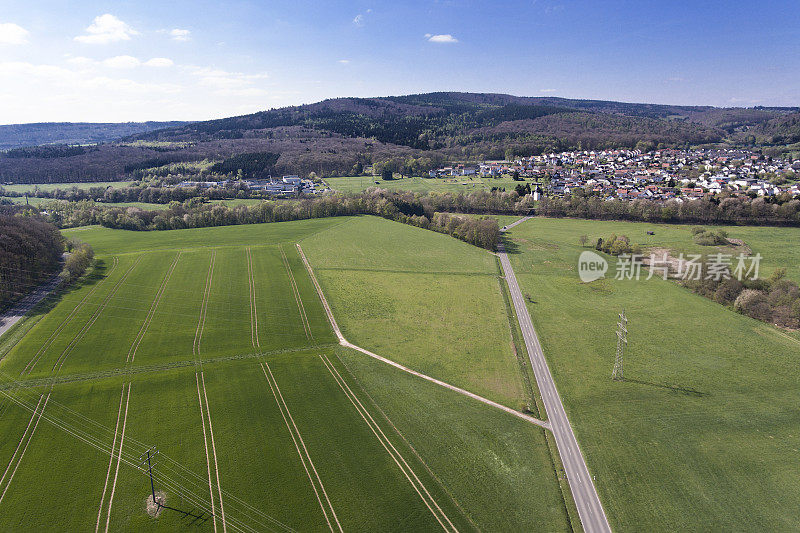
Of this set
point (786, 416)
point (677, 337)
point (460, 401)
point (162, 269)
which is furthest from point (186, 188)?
point (786, 416)

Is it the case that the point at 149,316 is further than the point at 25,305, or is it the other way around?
the point at 25,305

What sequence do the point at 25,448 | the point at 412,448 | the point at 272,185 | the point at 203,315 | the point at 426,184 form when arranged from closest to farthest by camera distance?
the point at 25,448, the point at 412,448, the point at 203,315, the point at 272,185, the point at 426,184

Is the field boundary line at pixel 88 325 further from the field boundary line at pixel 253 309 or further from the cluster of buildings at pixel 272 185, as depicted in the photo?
the cluster of buildings at pixel 272 185

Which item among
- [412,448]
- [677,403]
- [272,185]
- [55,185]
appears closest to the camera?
[412,448]

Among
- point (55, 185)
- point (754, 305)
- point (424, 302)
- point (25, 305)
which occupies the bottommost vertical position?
point (424, 302)

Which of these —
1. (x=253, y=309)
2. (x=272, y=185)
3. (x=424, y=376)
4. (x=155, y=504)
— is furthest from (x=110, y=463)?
(x=272, y=185)

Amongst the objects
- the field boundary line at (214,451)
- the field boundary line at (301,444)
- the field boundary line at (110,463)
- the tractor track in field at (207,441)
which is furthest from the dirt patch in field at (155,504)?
the field boundary line at (301,444)

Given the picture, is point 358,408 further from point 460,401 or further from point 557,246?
point 557,246

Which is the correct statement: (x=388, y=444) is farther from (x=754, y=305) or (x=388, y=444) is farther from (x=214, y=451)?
(x=754, y=305)
